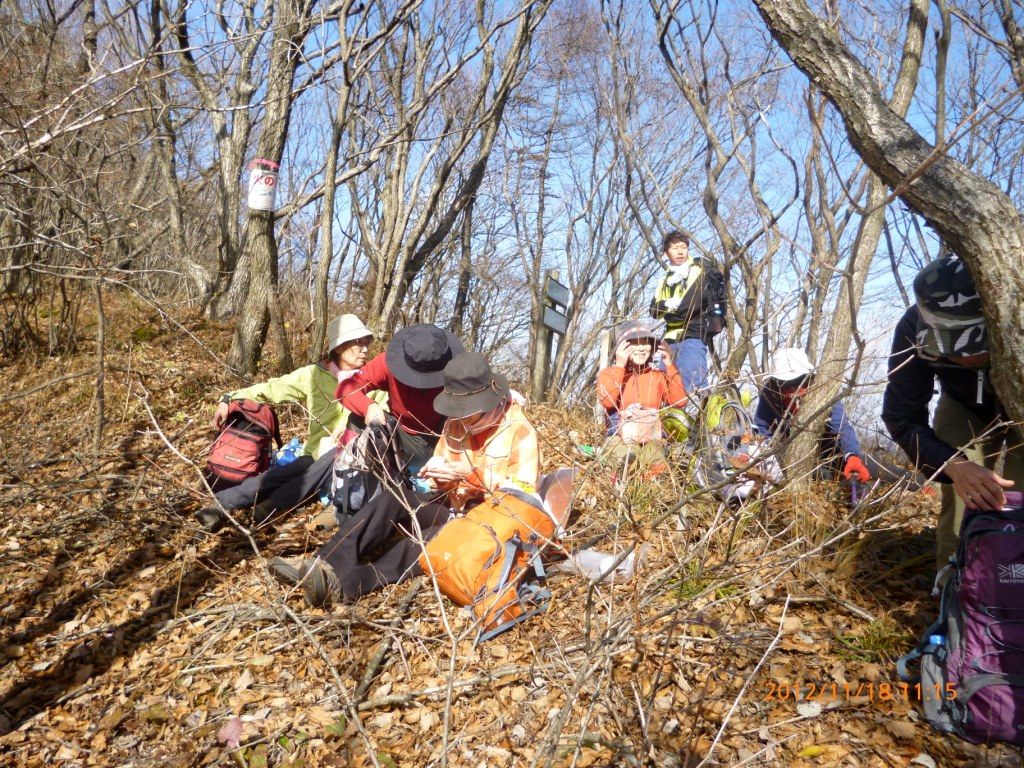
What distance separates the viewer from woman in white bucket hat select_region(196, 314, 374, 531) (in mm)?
4016

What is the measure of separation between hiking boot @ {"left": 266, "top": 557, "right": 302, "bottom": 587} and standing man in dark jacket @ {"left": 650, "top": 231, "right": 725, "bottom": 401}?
3.22 meters

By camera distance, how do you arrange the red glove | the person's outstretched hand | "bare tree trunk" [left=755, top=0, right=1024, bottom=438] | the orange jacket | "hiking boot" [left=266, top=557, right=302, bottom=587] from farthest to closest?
the orange jacket
the red glove
"hiking boot" [left=266, top=557, right=302, bottom=587]
the person's outstretched hand
"bare tree trunk" [left=755, top=0, right=1024, bottom=438]

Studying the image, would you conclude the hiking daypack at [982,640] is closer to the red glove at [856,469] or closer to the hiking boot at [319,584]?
the red glove at [856,469]

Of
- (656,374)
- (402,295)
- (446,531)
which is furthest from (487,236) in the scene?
(446,531)

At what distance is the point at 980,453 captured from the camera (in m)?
2.69

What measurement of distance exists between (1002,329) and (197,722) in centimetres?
333

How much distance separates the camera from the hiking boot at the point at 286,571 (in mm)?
3248

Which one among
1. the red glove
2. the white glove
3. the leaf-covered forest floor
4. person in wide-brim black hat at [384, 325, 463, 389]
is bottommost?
the leaf-covered forest floor

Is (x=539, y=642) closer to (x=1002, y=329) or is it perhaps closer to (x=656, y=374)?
(x=1002, y=329)

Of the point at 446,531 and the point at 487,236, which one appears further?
the point at 487,236
